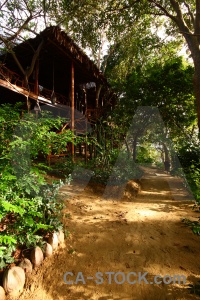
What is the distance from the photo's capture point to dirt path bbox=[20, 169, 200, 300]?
2461 mm

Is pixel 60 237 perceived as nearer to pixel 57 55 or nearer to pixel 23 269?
pixel 23 269

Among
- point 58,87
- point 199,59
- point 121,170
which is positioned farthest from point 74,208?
point 58,87

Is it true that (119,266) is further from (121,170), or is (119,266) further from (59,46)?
(59,46)

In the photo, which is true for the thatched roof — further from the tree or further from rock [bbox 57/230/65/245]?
rock [bbox 57/230/65/245]

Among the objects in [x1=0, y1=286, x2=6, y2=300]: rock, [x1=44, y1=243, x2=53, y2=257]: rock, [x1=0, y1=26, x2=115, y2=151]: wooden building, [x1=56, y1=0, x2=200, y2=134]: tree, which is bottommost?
[x1=0, y1=286, x2=6, y2=300]: rock

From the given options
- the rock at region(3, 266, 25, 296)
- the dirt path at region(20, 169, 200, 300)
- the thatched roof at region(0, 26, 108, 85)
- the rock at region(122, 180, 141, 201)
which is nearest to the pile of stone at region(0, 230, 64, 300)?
the rock at region(3, 266, 25, 296)

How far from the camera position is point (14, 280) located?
2.34 m

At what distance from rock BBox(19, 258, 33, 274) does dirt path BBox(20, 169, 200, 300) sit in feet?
0.38

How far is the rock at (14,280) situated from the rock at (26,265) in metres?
0.11

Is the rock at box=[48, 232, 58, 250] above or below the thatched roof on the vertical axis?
below

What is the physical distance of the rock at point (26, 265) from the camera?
2602 millimetres

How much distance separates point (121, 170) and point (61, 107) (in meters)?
5.74

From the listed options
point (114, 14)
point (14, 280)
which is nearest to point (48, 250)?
point (14, 280)

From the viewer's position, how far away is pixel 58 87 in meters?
13.8
